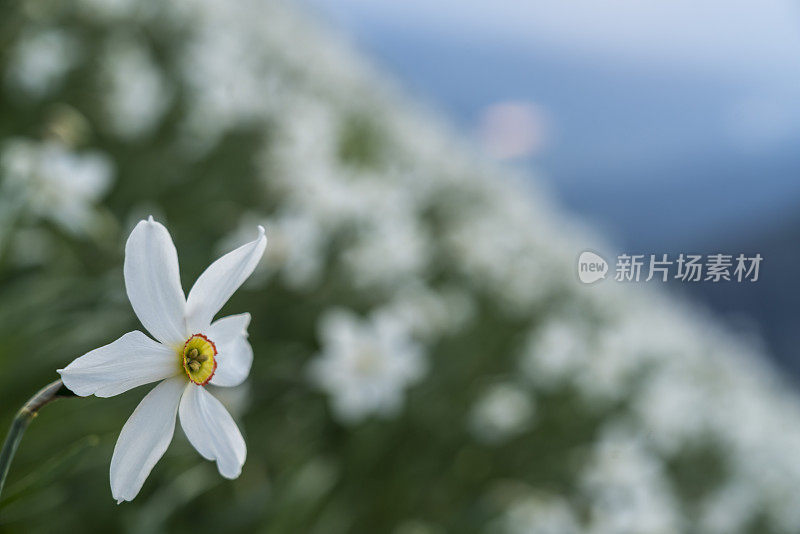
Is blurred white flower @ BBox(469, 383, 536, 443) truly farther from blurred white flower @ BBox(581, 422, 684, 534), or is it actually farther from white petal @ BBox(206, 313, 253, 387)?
white petal @ BBox(206, 313, 253, 387)

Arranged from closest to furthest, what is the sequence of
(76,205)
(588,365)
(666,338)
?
1. (76,205)
2. (588,365)
3. (666,338)

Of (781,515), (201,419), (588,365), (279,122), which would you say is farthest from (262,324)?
(781,515)

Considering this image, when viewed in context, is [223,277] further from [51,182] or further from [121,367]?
[51,182]

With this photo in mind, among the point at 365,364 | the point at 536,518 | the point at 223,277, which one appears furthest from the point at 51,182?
the point at 536,518

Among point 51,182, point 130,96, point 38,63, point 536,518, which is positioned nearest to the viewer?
point 51,182

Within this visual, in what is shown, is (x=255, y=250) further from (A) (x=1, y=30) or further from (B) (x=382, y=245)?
(A) (x=1, y=30)

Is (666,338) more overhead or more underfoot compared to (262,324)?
more overhead
